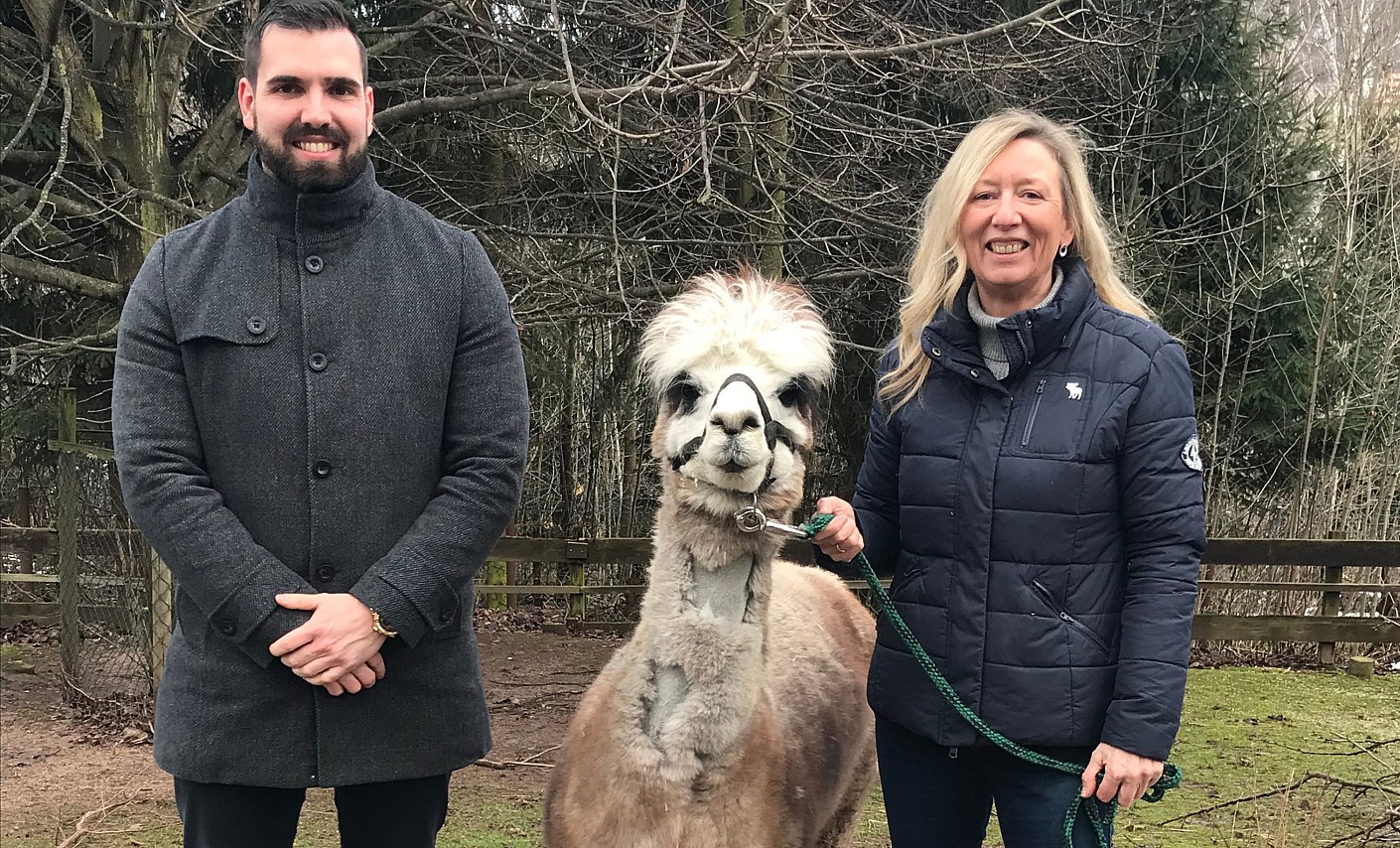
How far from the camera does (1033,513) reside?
199cm

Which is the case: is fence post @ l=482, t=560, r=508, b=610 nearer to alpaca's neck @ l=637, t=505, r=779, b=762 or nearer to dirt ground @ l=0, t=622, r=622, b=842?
dirt ground @ l=0, t=622, r=622, b=842

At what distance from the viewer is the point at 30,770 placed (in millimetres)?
5176

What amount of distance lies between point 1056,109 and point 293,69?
7209 millimetres

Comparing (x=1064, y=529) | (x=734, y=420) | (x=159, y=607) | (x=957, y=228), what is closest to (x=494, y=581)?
(x=159, y=607)

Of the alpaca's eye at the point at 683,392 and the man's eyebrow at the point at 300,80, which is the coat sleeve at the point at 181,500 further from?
the alpaca's eye at the point at 683,392

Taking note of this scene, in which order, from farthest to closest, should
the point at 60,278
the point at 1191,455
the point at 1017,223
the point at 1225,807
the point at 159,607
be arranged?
1. the point at 159,607
2. the point at 60,278
3. the point at 1225,807
4. the point at 1017,223
5. the point at 1191,455

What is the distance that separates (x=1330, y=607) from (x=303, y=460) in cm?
819

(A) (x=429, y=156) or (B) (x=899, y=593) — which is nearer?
(B) (x=899, y=593)

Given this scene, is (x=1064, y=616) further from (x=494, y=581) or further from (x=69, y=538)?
(x=494, y=581)

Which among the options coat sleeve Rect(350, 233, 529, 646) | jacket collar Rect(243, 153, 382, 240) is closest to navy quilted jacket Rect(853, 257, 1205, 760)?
coat sleeve Rect(350, 233, 529, 646)

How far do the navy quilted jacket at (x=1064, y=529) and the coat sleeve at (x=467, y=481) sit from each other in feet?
2.62

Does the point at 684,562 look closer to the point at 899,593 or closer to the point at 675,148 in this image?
the point at 899,593

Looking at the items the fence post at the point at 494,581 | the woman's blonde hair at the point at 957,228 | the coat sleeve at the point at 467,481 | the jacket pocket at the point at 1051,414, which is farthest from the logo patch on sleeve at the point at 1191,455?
the fence post at the point at 494,581

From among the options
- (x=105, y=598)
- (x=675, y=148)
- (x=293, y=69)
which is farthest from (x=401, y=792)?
(x=105, y=598)
